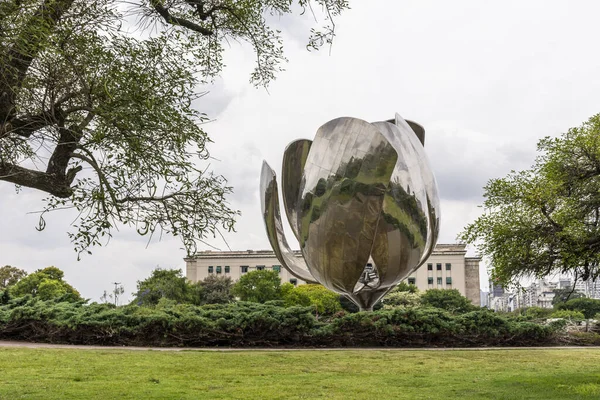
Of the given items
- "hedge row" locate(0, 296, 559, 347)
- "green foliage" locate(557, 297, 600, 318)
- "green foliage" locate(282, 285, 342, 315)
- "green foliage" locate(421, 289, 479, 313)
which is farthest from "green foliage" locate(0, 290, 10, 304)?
"green foliage" locate(557, 297, 600, 318)

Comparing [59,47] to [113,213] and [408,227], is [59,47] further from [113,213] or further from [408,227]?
[408,227]

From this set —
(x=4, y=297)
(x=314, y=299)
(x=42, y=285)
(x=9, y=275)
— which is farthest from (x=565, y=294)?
(x=9, y=275)

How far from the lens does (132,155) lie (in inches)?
234

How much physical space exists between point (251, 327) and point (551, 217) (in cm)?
925

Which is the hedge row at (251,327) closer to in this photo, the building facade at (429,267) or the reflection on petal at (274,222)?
the reflection on petal at (274,222)

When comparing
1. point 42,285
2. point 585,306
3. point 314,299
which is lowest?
point 585,306

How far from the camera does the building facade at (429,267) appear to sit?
8256 cm

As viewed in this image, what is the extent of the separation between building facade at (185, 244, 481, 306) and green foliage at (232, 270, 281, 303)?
2035cm

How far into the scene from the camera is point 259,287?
187 feet

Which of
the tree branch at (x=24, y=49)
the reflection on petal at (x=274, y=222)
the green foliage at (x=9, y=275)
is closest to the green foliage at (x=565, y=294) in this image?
the reflection on petal at (x=274, y=222)

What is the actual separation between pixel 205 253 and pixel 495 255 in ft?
244

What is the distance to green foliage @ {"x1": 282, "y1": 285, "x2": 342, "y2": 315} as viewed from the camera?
54.1 m

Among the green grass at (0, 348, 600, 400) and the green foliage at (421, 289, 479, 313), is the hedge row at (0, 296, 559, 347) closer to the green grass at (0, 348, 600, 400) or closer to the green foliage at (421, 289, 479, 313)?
the green grass at (0, 348, 600, 400)

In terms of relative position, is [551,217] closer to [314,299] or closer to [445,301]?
[314,299]
